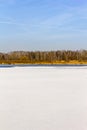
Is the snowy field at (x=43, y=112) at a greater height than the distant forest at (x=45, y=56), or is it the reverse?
the distant forest at (x=45, y=56)

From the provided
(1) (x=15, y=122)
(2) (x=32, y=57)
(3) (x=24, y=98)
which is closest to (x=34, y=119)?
(1) (x=15, y=122)

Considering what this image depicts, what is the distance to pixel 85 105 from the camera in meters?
4.77

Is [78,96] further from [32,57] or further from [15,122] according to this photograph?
[32,57]

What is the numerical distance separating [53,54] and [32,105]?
4466 cm

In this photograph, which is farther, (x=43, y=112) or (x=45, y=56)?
(x=45, y=56)

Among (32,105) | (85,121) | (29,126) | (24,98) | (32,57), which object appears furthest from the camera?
(32,57)

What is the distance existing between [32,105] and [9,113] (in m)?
0.70

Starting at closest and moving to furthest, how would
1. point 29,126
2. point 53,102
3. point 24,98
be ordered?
point 29,126, point 53,102, point 24,98

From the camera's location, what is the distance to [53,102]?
504 cm

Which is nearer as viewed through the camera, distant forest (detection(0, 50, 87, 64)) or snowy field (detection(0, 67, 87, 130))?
snowy field (detection(0, 67, 87, 130))

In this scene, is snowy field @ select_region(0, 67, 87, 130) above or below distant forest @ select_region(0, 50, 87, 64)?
below

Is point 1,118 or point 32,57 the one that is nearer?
point 1,118

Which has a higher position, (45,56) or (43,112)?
(45,56)

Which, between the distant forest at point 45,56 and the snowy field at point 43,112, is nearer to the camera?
the snowy field at point 43,112
